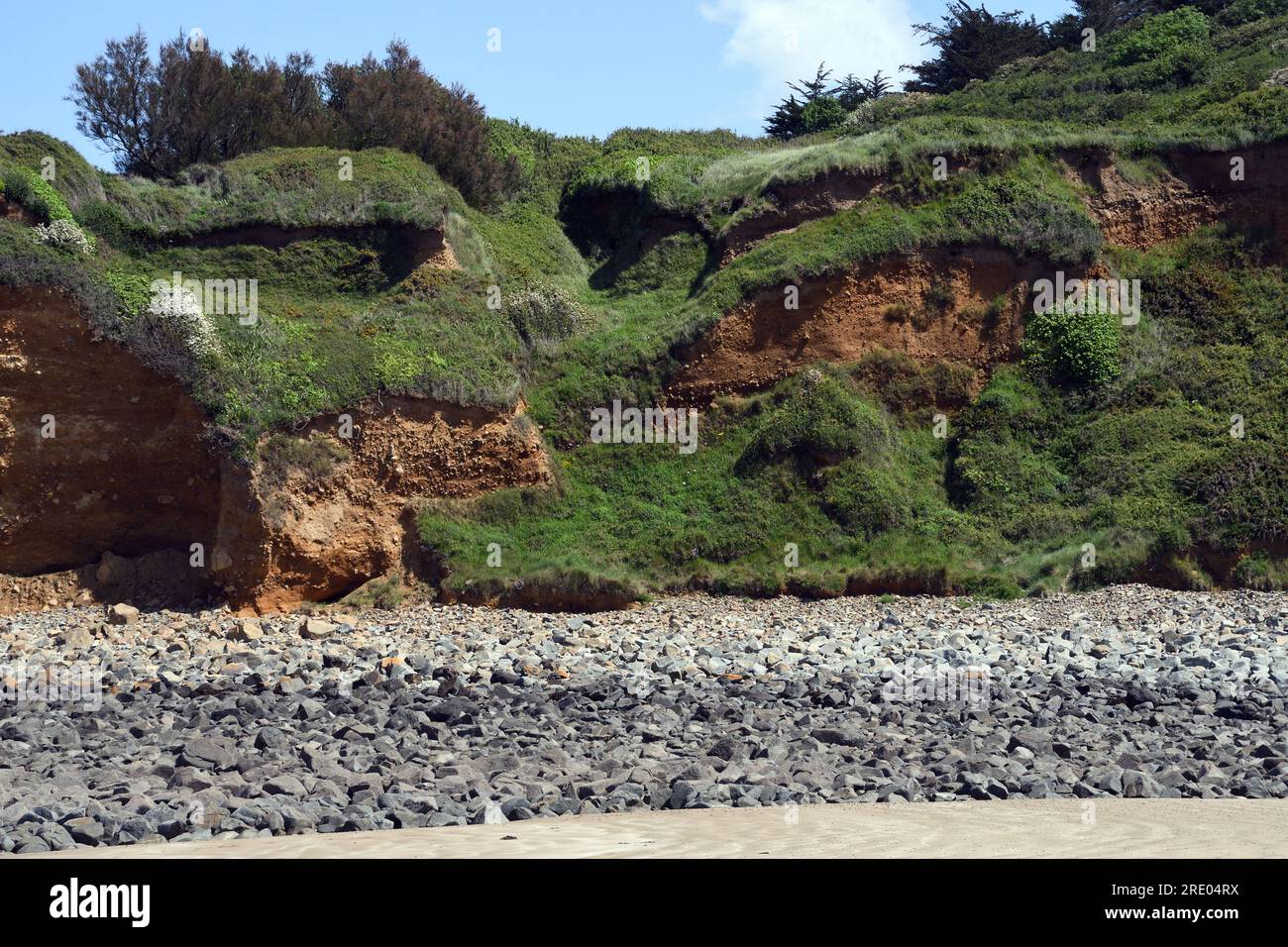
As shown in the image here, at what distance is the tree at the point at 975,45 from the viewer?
4541 cm

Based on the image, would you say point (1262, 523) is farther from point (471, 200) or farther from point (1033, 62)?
point (1033, 62)

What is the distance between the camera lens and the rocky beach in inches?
395

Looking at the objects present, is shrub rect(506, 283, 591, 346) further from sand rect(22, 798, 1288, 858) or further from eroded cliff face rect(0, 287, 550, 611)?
sand rect(22, 798, 1288, 858)

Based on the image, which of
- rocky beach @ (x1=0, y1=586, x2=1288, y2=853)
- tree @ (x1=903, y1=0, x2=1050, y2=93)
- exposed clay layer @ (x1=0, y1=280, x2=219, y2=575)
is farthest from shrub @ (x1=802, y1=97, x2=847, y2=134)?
exposed clay layer @ (x1=0, y1=280, x2=219, y2=575)

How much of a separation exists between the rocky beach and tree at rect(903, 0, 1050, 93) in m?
30.4

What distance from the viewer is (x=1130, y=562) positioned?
20.6 m

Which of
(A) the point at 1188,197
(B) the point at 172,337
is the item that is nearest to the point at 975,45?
(A) the point at 1188,197

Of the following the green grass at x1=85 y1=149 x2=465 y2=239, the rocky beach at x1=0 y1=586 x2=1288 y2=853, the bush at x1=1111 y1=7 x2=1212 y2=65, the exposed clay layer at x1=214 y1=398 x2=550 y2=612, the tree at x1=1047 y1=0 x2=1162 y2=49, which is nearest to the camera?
the rocky beach at x1=0 y1=586 x2=1288 y2=853

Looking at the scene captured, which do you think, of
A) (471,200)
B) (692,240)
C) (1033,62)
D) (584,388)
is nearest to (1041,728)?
(584,388)

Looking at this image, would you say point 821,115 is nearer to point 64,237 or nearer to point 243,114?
point 243,114

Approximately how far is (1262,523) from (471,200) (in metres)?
20.3

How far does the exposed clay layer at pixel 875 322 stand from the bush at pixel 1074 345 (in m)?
0.46

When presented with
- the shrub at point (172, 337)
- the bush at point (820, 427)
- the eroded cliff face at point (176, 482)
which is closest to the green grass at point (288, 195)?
the shrub at point (172, 337)

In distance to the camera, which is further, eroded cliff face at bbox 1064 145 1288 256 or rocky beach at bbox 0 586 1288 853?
eroded cliff face at bbox 1064 145 1288 256
